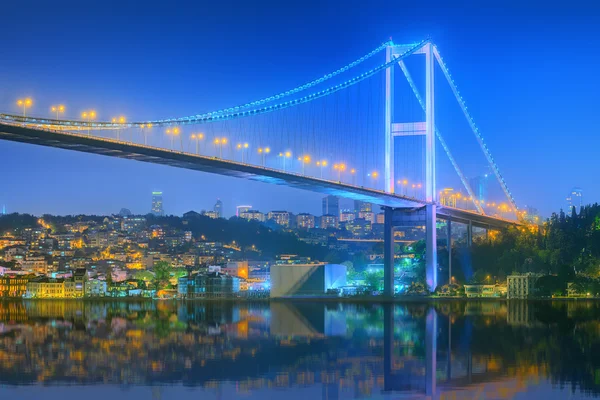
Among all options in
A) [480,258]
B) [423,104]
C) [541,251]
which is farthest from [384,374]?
[480,258]

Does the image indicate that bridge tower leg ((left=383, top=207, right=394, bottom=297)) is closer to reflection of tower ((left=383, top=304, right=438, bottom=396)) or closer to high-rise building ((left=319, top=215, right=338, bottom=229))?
reflection of tower ((left=383, top=304, right=438, bottom=396))

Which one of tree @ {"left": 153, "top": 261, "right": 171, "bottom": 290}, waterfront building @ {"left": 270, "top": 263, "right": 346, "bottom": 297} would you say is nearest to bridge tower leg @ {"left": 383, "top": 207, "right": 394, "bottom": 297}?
waterfront building @ {"left": 270, "top": 263, "right": 346, "bottom": 297}

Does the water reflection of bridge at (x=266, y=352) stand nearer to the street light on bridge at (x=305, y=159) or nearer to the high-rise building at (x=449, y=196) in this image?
the street light on bridge at (x=305, y=159)

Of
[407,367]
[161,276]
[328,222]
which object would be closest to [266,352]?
[407,367]

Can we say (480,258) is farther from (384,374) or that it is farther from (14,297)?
(384,374)

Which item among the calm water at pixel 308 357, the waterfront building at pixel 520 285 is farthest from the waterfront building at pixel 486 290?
the calm water at pixel 308 357

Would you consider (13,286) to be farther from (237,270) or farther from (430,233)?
(430,233)
